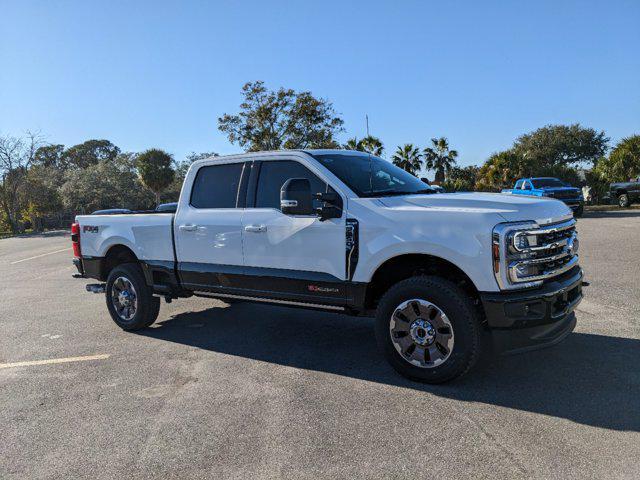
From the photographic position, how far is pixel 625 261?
9844mm

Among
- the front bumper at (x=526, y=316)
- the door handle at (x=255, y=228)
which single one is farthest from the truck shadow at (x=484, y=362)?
the door handle at (x=255, y=228)

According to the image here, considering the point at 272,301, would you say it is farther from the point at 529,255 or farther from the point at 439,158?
the point at 439,158

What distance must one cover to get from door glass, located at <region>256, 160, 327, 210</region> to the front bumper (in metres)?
2.13

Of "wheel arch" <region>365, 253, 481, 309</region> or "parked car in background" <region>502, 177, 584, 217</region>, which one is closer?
"wheel arch" <region>365, 253, 481, 309</region>

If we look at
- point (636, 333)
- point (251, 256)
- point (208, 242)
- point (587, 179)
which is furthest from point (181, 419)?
point (587, 179)

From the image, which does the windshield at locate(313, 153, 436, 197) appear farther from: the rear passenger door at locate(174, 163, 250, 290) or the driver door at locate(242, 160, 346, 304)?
the rear passenger door at locate(174, 163, 250, 290)

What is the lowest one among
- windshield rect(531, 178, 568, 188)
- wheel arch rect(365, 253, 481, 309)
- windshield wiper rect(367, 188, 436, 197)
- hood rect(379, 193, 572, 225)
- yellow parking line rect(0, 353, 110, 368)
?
yellow parking line rect(0, 353, 110, 368)

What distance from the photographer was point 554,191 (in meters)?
21.7

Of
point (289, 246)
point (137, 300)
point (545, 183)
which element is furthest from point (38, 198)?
point (289, 246)

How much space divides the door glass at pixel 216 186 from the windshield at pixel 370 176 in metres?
1.04

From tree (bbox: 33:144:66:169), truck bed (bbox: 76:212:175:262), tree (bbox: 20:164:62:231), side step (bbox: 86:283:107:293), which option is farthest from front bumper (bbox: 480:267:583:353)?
tree (bbox: 33:144:66:169)

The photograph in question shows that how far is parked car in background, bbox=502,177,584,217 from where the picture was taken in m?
21.7

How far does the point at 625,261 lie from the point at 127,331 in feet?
29.9

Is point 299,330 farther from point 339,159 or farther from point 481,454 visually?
point 481,454
